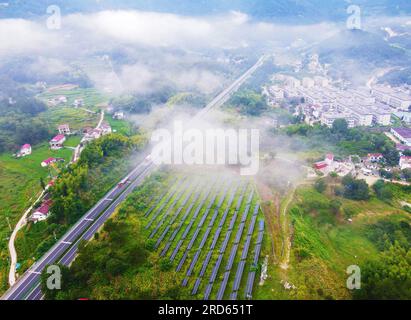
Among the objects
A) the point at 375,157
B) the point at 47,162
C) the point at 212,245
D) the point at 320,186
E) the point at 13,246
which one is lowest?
the point at 13,246

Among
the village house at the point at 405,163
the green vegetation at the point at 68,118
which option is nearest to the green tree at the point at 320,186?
the village house at the point at 405,163

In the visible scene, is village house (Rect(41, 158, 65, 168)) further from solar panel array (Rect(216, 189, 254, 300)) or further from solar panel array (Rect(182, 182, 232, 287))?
solar panel array (Rect(216, 189, 254, 300))

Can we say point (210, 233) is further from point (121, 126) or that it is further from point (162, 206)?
point (121, 126)

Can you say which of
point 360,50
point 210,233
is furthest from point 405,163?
point 360,50

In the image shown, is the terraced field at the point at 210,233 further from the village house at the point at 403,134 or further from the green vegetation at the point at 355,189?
the village house at the point at 403,134

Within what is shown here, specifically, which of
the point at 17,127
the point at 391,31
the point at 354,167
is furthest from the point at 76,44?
the point at 391,31

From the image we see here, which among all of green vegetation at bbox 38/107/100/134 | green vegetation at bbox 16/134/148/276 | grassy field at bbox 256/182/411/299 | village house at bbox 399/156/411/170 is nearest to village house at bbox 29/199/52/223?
green vegetation at bbox 16/134/148/276
